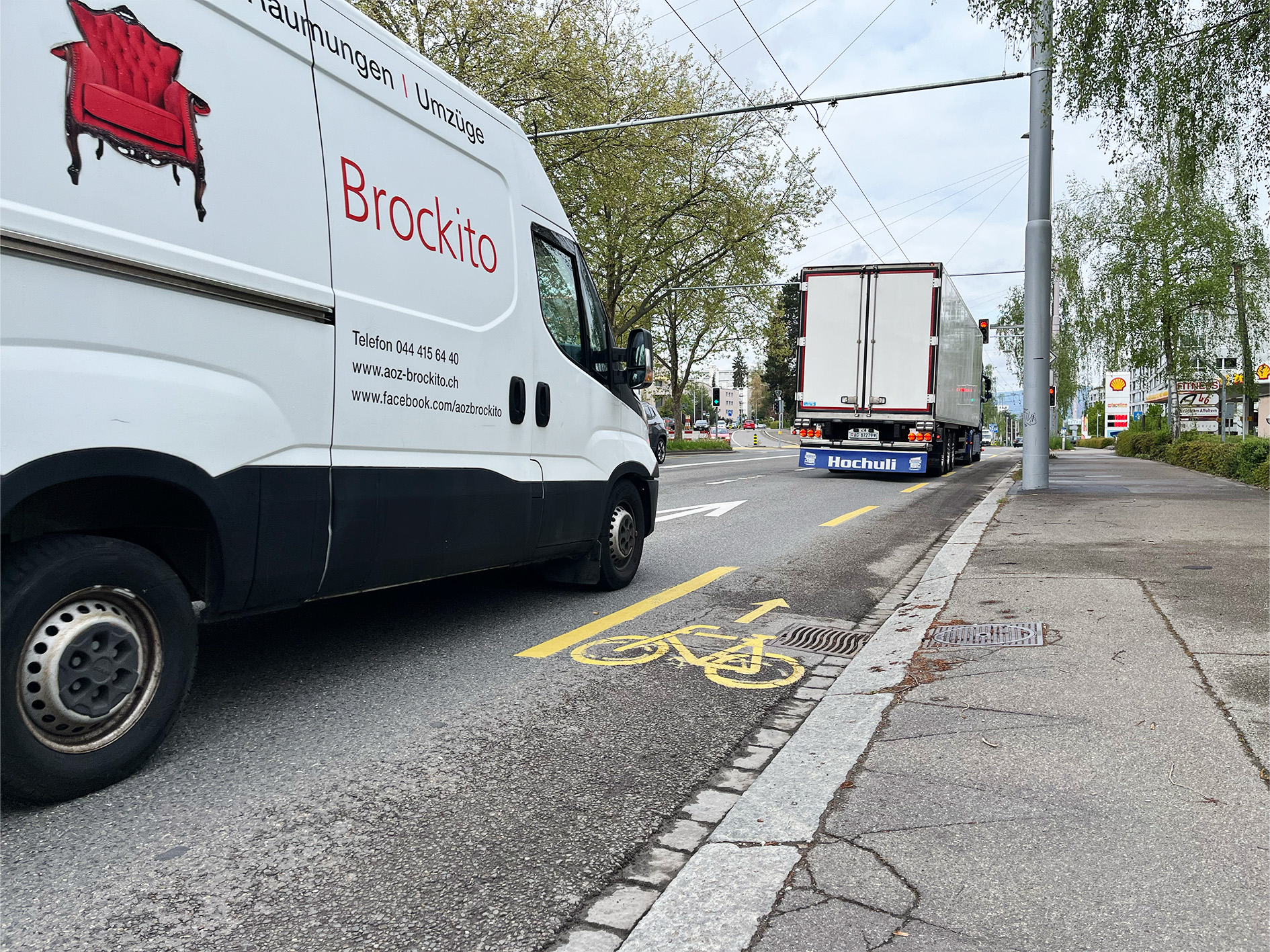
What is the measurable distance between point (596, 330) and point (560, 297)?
515mm

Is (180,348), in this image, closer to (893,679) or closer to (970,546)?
(893,679)

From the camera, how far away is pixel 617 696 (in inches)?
163

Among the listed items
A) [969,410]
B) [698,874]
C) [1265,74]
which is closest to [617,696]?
[698,874]

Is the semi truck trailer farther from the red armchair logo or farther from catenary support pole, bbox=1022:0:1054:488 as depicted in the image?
the red armchair logo

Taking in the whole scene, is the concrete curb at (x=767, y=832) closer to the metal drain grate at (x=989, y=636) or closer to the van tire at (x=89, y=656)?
the metal drain grate at (x=989, y=636)

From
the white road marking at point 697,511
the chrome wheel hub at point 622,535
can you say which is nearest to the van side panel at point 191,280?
the chrome wheel hub at point 622,535

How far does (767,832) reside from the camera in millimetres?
2791

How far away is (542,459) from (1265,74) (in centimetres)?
855

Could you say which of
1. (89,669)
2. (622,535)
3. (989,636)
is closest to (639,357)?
(622,535)

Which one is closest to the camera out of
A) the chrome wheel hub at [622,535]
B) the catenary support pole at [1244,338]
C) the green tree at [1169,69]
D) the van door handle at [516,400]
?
the van door handle at [516,400]

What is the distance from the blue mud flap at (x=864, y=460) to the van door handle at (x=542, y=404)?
14695 mm

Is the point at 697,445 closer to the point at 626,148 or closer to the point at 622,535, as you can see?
the point at 626,148

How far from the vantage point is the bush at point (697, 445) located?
47750 millimetres

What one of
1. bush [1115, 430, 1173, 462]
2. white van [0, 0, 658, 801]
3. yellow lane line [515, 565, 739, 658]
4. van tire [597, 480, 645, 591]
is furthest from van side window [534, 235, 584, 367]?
bush [1115, 430, 1173, 462]
